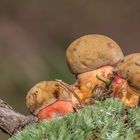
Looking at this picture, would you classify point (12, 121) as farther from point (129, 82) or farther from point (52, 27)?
point (52, 27)

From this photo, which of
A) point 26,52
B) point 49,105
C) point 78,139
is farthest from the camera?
point 26,52

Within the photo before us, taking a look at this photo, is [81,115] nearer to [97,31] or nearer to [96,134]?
[96,134]

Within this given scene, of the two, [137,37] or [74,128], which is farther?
[137,37]

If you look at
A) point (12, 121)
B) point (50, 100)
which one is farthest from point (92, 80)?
point (12, 121)

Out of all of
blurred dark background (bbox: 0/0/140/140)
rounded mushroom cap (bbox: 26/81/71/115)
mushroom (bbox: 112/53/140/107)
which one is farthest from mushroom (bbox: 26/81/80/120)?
blurred dark background (bbox: 0/0/140/140)

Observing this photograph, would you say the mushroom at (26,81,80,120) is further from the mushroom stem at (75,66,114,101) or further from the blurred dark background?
the blurred dark background

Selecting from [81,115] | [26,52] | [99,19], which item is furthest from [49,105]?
[99,19]
